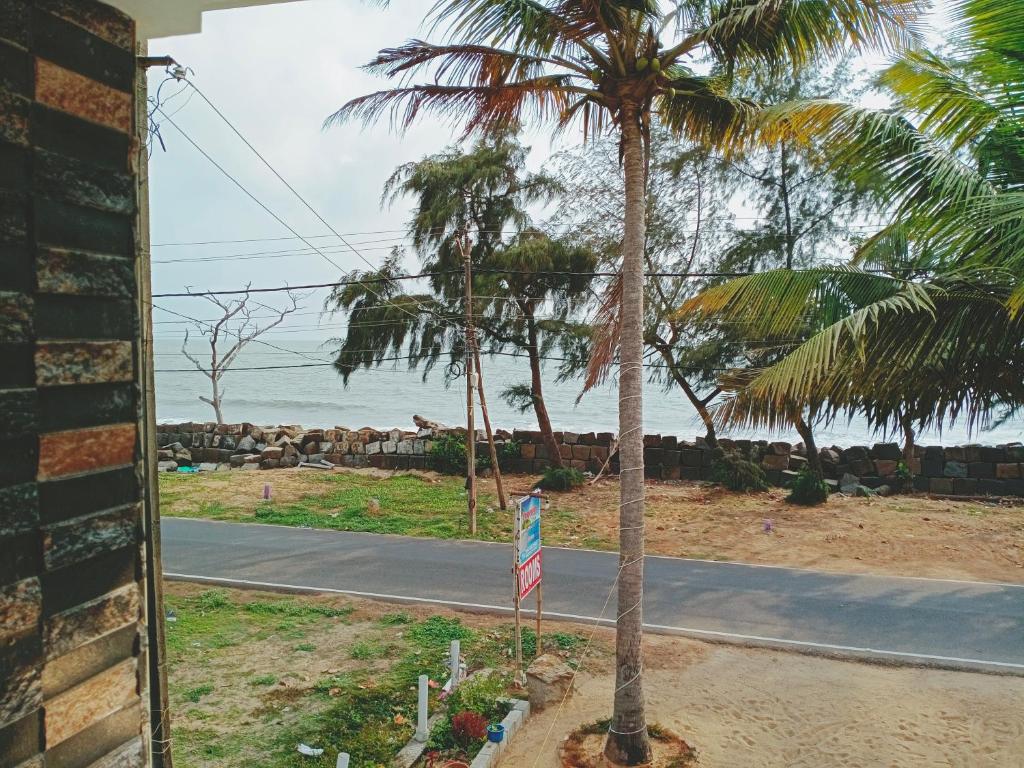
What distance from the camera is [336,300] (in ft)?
66.7

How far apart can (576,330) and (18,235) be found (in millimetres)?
18287

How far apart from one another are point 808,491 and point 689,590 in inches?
266

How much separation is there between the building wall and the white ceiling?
0.79ft

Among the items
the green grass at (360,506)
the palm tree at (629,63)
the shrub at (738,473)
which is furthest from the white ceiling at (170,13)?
the shrub at (738,473)

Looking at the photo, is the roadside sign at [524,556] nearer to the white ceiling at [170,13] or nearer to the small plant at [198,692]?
the small plant at [198,692]

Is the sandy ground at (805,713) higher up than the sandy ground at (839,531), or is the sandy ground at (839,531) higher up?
the sandy ground at (839,531)

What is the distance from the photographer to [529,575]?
7.86m

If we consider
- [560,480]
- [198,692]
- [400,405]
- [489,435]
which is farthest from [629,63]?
[400,405]

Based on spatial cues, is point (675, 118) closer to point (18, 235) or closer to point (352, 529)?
point (18, 235)

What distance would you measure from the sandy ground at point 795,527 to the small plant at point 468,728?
7303 millimetres

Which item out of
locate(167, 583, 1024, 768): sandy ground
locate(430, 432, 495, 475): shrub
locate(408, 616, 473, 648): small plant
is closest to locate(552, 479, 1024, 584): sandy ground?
locate(430, 432, 495, 475): shrub

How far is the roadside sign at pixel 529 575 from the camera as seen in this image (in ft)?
24.9

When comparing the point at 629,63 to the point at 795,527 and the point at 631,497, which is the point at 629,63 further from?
the point at 795,527

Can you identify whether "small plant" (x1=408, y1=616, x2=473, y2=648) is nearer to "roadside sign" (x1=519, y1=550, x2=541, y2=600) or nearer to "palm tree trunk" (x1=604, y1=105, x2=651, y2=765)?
"roadside sign" (x1=519, y1=550, x2=541, y2=600)
